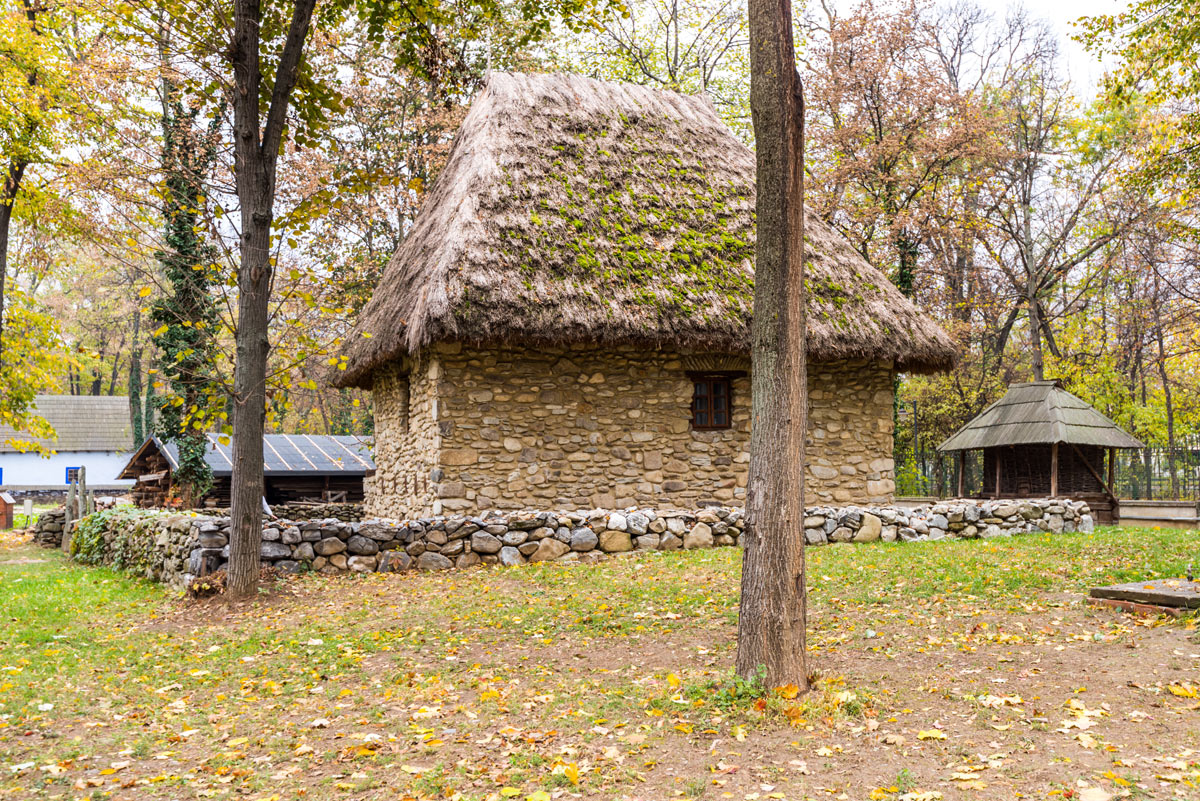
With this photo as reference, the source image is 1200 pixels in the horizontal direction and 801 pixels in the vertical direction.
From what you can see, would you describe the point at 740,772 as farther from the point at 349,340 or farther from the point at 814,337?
the point at 349,340

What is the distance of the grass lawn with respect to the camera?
3.65 meters

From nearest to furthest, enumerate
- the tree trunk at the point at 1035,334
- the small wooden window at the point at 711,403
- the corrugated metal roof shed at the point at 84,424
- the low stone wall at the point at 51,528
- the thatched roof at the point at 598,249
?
the thatched roof at the point at 598,249, the small wooden window at the point at 711,403, the low stone wall at the point at 51,528, the tree trunk at the point at 1035,334, the corrugated metal roof shed at the point at 84,424

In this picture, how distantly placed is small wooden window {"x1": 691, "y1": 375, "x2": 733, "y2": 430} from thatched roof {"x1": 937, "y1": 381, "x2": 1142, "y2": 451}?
7237 millimetres

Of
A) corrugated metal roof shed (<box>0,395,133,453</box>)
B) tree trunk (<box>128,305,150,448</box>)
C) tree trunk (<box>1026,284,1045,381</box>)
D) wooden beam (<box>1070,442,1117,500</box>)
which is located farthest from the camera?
corrugated metal roof shed (<box>0,395,133,453</box>)

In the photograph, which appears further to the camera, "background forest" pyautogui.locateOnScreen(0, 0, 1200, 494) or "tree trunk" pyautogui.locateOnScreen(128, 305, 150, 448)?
"tree trunk" pyautogui.locateOnScreen(128, 305, 150, 448)

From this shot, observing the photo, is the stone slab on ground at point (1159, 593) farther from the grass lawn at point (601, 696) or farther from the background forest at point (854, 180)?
the background forest at point (854, 180)

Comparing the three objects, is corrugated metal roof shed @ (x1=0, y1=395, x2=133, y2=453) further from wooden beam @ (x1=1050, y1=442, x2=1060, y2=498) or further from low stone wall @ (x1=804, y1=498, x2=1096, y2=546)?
wooden beam @ (x1=1050, y1=442, x2=1060, y2=498)

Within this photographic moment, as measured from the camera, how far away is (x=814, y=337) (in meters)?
11.5

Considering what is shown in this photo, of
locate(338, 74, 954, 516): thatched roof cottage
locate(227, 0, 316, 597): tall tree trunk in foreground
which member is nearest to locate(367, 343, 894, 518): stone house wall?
locate(338, 74, 954, 516): thatched roof cottage

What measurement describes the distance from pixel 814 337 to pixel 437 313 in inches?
209

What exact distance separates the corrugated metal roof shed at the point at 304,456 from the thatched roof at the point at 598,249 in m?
7.55

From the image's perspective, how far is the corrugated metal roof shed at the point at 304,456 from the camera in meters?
20.5

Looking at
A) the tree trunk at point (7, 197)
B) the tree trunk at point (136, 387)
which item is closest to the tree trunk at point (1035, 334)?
the tree trunk at point (7, 197)

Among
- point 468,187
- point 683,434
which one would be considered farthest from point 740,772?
point 468,187
